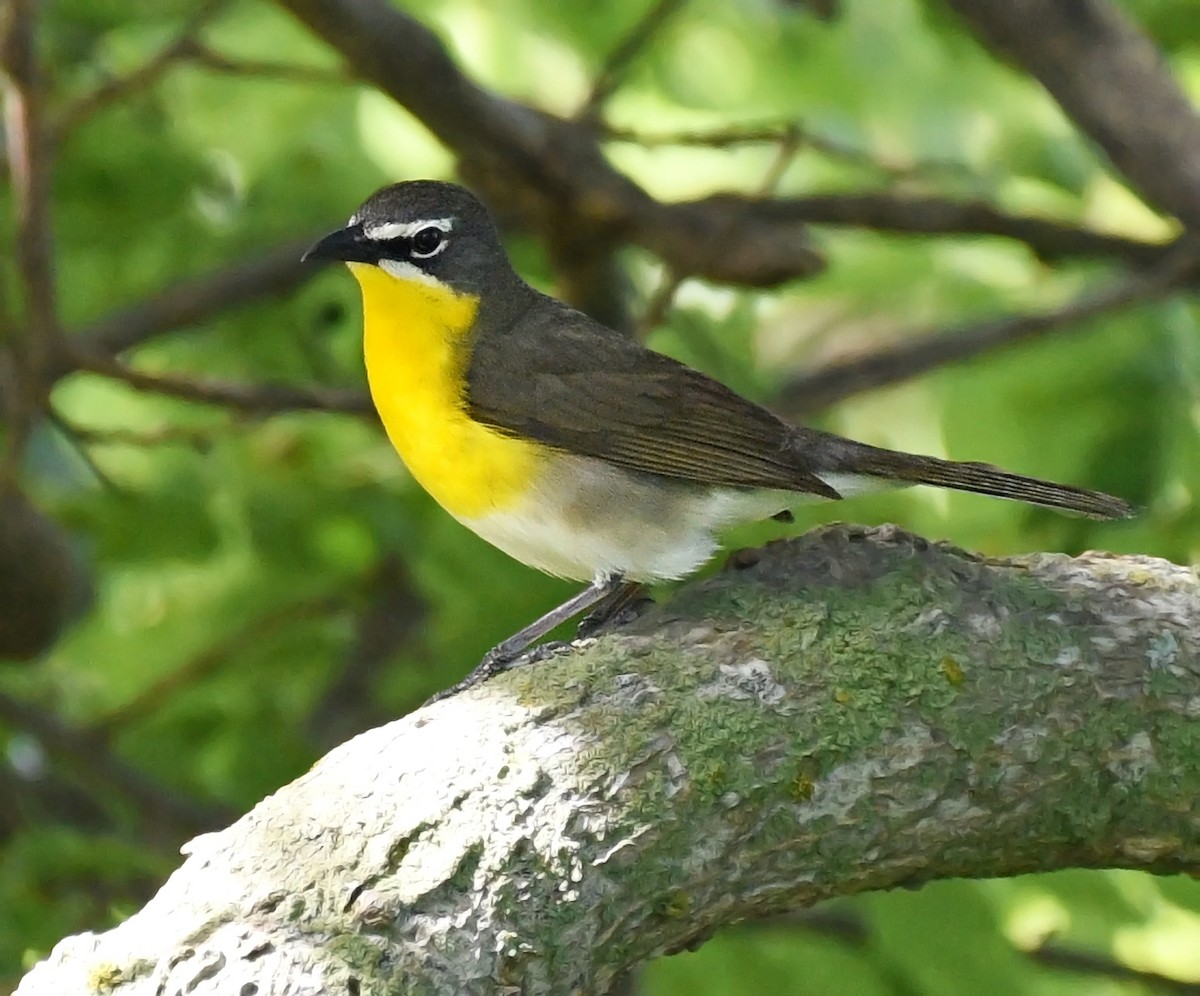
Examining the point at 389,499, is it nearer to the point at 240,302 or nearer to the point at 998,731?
the point at 240,302

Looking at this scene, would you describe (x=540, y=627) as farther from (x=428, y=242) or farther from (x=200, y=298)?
(x=200, y=298)

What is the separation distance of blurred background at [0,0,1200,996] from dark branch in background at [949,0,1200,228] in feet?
1.40

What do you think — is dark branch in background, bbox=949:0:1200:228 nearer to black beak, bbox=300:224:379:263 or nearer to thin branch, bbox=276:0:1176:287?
thin branch, bbox=276:0:1176:287

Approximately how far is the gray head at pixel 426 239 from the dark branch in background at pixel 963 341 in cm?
156

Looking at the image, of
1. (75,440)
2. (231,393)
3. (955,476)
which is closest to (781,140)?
(955,476)

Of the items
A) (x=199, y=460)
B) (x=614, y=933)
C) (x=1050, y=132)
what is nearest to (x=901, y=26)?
(x=1050, y=132)

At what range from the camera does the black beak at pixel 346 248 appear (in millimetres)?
4195

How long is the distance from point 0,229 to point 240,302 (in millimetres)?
801

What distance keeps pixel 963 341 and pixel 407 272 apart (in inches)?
81.6

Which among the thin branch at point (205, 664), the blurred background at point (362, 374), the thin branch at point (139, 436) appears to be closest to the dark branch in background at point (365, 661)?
the blurred background at point (362, 374)

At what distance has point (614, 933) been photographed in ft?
9.21

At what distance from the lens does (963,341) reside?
5.60 meters

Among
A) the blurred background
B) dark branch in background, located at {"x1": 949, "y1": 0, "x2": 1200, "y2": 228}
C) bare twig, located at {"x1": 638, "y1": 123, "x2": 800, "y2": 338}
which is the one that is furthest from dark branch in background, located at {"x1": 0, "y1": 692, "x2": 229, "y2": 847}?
dark branch in background, located at {"x1": 949, "y1": 0, "x2": 1200, "y2": 228}

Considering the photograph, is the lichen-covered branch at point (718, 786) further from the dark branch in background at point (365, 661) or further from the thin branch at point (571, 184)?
the dark branch in background at point (365, 661)
